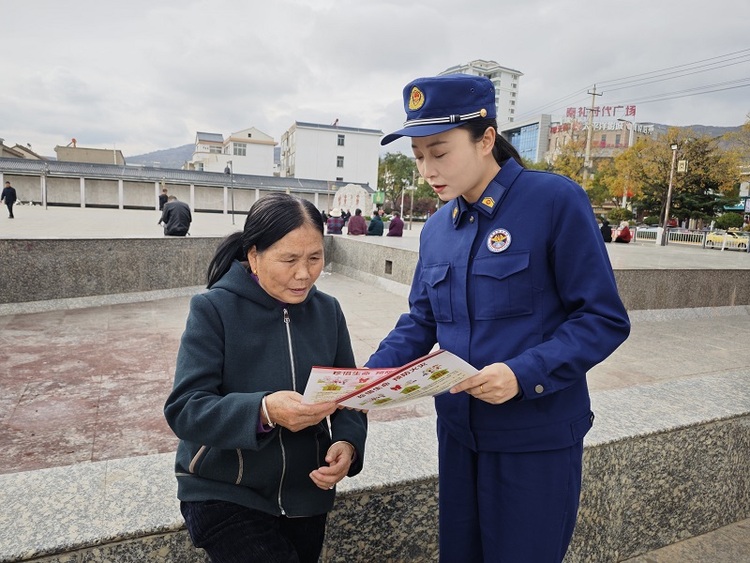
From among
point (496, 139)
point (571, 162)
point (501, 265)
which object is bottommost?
point (501, 265)

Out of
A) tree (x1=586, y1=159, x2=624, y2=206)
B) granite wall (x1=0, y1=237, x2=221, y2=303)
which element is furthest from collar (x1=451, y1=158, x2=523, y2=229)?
tree (x1=586, y1=159, x2=624, y2=206)

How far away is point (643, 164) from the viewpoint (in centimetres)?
3475

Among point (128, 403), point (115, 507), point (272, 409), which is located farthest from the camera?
point (128, 403)

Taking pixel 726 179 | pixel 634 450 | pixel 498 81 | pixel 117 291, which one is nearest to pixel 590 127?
pixel 726 179

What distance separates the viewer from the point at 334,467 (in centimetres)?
160

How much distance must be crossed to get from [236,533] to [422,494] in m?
0.88

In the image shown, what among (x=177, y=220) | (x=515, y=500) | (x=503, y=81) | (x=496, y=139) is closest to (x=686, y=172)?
(x=177, y=220)

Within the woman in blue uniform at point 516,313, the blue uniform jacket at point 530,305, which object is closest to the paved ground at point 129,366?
the woman in blue uniform at point 516,313

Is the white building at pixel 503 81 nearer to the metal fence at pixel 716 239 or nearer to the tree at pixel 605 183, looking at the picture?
the tree at pixel 605 183

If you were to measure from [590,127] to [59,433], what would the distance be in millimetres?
48430

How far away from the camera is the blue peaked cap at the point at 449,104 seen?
63.4 inches

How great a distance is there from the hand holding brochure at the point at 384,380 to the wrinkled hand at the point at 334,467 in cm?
29

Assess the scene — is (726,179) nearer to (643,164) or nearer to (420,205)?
(643,164)

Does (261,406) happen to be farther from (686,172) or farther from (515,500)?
(686,172)
